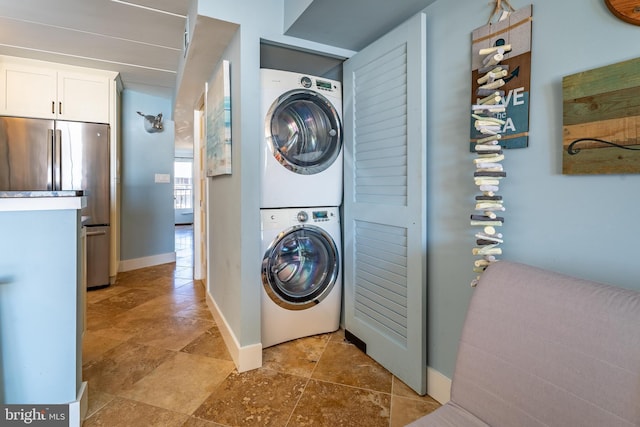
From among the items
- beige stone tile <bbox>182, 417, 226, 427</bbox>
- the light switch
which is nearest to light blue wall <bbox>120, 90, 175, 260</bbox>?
the light switch

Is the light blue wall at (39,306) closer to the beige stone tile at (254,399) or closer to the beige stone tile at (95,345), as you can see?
the beige stone tile at (254,399)

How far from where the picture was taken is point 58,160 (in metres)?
3.18

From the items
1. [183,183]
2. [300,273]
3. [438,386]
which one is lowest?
[438,386]

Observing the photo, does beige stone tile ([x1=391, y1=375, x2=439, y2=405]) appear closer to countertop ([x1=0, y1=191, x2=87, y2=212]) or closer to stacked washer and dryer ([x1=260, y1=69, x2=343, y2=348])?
stacked washer and dryer ([x1=260, y1=69, x2=343, y2=348])

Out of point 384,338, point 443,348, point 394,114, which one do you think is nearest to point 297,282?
point 384,338

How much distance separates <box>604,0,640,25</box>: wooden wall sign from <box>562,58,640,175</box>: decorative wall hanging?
0.40ft

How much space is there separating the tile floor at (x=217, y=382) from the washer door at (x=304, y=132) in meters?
1.23

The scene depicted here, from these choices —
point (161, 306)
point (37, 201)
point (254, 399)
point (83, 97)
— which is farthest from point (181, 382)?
point (83, 97)

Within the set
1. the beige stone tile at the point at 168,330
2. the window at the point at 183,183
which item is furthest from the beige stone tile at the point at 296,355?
the window at the point at 183,183

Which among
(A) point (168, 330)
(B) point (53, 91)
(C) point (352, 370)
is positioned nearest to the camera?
(C) point (352, 370)

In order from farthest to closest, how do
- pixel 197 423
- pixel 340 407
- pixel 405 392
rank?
pixel 405 392 < pixel 340 407 < pixel 197 423

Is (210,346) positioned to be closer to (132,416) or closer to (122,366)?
(122,366)

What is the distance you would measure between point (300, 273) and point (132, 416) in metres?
1.19

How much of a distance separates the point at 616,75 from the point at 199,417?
2.06 meters
